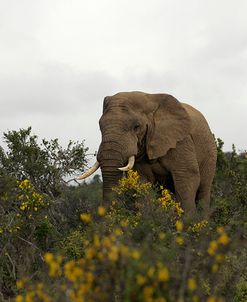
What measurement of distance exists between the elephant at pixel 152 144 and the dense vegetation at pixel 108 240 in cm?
92

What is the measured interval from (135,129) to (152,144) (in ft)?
1.93

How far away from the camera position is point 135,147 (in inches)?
520

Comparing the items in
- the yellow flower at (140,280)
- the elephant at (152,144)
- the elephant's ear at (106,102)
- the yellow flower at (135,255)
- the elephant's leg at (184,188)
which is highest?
the elephant's ear at (106,102)

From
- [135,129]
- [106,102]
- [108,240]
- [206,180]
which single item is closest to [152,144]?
[135,129]

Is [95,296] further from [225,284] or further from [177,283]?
[225,284]

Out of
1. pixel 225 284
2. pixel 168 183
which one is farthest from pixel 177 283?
pixel 168 183

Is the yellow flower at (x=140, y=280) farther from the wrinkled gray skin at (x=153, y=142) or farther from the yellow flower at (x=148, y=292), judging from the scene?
the wrinkled gray skin at (x=153, y=142)

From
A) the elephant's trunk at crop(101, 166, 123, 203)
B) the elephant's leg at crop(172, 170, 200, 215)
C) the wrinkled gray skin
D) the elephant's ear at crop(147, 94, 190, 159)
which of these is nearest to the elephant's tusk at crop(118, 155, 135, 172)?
the wrinkled gray skin

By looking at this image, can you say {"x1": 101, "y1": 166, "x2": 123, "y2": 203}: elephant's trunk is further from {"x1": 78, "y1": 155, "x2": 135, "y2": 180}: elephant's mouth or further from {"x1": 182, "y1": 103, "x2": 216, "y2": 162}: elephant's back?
{"x1": 182, "y1": 103, "x2": 216, "y2": 162}: elephant's back

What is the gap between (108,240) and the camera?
405 cm

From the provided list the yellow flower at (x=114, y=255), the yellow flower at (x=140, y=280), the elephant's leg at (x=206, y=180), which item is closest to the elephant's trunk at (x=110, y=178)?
the elephant's leg at (x=206, y=180)

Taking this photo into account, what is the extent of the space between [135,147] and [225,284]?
5994 millimetres

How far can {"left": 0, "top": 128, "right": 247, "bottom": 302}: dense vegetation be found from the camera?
3945mm

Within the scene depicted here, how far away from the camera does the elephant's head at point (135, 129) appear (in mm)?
12781
